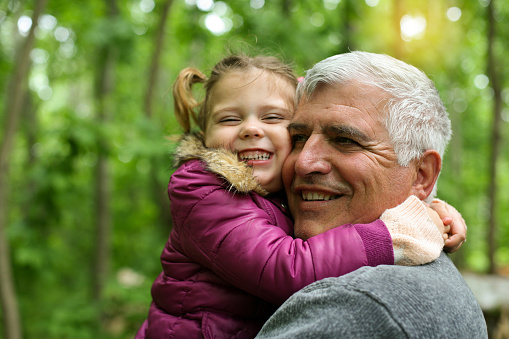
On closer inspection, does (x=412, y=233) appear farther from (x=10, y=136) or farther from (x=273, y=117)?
(x=10, y=136)

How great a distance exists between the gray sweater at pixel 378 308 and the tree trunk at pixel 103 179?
256 inches

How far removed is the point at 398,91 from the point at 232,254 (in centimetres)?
94

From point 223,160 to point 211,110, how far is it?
43cm

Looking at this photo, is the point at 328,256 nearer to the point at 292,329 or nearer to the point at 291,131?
the point at 292,329

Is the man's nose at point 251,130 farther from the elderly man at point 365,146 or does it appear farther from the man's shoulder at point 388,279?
the man's shoulder at point 388,279

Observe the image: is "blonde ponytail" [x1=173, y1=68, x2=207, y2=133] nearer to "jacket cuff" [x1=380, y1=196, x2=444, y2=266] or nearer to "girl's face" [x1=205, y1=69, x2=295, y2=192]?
"girl's face" [x1=205, y1=69, x2=295, y2=192]

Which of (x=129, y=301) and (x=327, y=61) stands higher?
(x=327, y=61)

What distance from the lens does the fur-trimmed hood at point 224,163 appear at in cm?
175

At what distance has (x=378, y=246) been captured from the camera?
1503 millimetres

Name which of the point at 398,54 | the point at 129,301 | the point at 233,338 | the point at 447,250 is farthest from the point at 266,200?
the point at 129,301

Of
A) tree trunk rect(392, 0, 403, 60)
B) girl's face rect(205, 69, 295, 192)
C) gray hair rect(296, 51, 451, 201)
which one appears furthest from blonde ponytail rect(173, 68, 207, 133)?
tree trunk rect(392, 0, 403, 60)

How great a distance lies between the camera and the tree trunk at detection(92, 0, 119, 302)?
23.8ft

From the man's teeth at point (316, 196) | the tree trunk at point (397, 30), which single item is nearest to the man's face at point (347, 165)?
the man's teeth at point (316, 196)

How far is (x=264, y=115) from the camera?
2.05m
